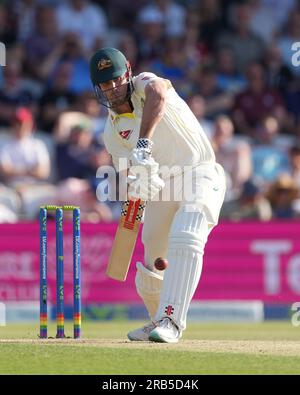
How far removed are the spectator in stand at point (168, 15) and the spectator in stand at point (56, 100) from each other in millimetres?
1576

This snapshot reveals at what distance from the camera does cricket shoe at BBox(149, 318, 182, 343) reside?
657 cm

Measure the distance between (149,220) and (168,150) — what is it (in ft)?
1.51

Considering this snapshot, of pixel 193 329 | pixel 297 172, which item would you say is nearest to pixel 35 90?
pixel 297 172

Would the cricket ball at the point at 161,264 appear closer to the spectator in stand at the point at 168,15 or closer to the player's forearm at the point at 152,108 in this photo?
the player's forearm at the point at 152,108

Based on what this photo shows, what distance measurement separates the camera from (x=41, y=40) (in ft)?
45.8

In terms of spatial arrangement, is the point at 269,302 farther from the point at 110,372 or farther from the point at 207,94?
the point at 110,372

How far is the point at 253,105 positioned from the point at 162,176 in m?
7.63

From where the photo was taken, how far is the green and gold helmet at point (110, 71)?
666 centimetres

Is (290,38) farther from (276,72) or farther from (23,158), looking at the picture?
(23,158)

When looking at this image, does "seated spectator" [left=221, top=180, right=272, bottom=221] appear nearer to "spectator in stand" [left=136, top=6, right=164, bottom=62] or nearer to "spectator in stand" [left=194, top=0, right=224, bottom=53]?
"spectator in stand" [left=136, top=6, right=164, bottom=62]

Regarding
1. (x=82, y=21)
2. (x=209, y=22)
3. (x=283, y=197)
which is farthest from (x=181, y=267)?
(x=209, y=22)

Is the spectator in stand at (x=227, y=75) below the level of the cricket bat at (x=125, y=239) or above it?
above

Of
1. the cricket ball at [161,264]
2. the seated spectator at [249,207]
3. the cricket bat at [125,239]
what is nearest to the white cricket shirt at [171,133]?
the cricket bat at [125,239]

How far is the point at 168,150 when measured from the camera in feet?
22.4
